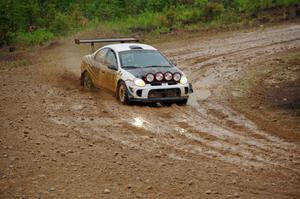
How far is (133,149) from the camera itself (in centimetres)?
1100

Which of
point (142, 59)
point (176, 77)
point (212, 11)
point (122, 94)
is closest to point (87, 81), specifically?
point (142, 59)

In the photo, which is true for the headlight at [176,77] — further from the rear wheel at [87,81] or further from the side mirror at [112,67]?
the rear wheel at [87,81]

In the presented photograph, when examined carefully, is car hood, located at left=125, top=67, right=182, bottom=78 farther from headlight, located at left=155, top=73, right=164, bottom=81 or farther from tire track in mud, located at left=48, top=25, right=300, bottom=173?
tire track in mud, located at left=48, top=25, right=300, bottom=173

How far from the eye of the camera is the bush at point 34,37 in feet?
99.6


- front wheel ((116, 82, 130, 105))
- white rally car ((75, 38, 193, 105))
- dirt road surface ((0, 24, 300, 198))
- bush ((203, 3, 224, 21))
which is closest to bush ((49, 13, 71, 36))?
bush ((203, 3, 224, 21))

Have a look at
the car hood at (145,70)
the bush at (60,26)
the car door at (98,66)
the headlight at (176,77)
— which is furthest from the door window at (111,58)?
the bush at (60,26)

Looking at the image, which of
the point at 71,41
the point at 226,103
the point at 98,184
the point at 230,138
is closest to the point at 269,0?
the point at 71,41

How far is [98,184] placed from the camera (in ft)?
29.7

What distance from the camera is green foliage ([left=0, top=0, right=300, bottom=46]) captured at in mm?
31469

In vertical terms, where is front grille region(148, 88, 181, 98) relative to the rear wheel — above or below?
above

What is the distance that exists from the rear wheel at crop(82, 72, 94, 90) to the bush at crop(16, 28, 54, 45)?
503 inches

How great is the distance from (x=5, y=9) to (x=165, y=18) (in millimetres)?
8572

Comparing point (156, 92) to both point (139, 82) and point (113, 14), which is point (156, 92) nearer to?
point (139, 82)

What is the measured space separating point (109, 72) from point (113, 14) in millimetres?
19934
